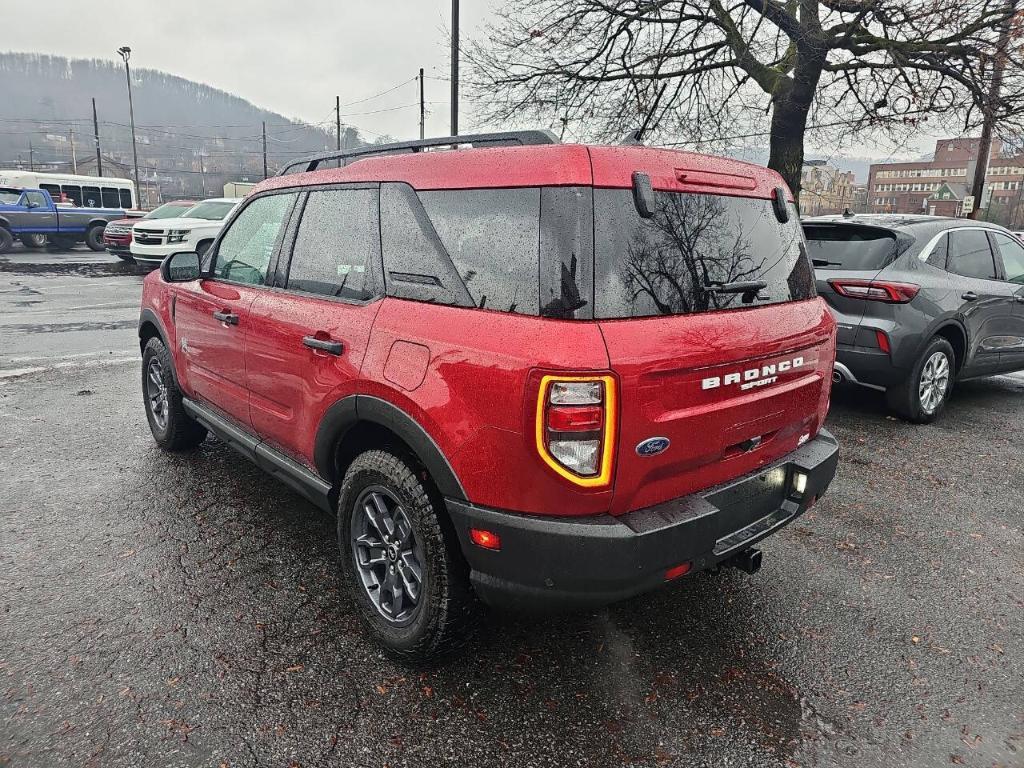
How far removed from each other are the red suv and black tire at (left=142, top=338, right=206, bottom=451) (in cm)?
167

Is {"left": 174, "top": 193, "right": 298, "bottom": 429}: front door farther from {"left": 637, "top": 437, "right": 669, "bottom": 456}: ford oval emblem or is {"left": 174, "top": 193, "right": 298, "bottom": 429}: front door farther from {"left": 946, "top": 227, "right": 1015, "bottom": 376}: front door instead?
{"left": 946, "top": 227, "right": 1015, "bottom": 376}: front door

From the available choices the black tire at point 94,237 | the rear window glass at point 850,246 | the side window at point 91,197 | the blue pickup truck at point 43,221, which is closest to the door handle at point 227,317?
the rear window glass at point 850,246

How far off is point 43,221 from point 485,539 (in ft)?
83.8

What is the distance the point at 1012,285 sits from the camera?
6.22m

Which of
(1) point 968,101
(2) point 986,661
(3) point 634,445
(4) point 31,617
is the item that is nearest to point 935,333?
(2) point 986,661

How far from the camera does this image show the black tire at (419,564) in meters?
2.30

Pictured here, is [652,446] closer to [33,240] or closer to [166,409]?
[166,409]

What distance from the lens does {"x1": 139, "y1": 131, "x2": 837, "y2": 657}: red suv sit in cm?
203

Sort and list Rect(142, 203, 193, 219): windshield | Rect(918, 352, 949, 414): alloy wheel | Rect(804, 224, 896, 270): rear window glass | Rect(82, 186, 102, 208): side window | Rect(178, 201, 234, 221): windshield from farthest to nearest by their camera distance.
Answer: Rect(82, 186, 102, 208): side window → Rect(142, 203, 193, 219): windshield → Rect(178, 201, 234, 221): windshield → Rect(918, 352, 949, 414): alloy wheel → Rect(804, 224, 896, 270): rear window glass

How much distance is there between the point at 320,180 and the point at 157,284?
204 cm

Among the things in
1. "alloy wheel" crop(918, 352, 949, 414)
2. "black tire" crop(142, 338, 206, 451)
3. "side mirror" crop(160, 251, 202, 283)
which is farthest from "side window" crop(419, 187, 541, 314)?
"alloy wheel" crop(918, 352, 949, 414)

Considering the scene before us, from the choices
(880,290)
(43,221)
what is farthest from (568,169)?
(43,221)

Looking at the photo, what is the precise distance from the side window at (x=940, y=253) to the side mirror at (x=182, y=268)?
5575mm

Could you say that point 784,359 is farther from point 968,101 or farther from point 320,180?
point 968,101
